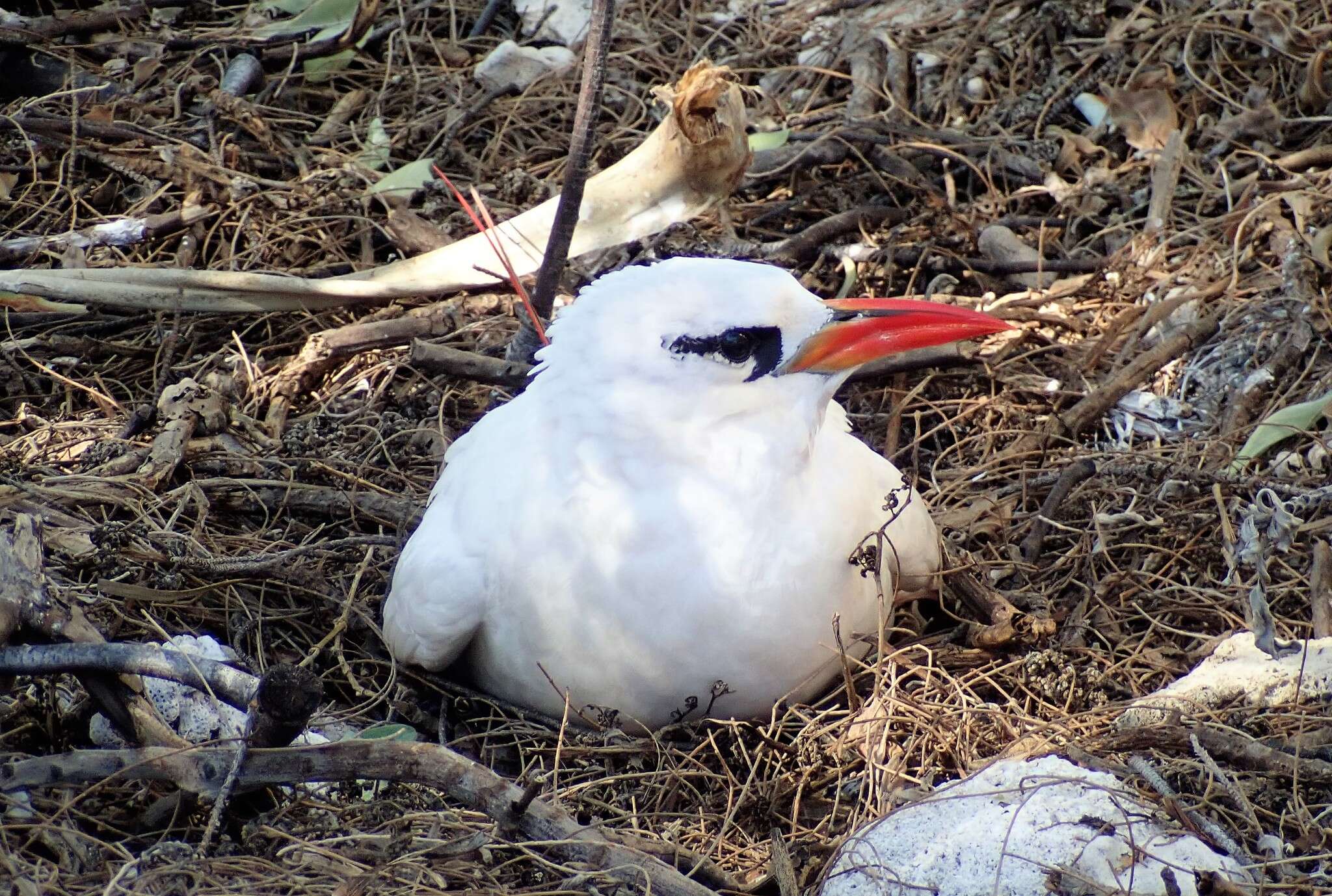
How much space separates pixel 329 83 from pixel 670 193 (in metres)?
2.15

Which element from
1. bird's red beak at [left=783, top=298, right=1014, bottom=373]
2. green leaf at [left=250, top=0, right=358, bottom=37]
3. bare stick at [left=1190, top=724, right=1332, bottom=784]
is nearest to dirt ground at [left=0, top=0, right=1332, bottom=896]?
bare stick at [left=1190, top=724, right=1332, bottom=784]

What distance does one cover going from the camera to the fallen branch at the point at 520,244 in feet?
14.5

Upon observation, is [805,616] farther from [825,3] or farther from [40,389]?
[825,3]

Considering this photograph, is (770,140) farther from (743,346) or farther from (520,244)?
(743,346)

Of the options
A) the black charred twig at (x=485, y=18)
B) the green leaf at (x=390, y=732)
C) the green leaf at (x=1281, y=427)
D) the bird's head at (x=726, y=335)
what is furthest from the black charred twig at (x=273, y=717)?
the black charred twig at (x=485, y=18)

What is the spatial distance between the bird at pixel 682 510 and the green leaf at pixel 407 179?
2265mm

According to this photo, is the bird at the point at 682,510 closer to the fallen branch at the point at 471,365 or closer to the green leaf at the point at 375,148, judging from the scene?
the fallen branch at the point at 471,365

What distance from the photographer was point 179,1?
240 inches

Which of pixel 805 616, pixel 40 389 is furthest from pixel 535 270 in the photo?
pixel 805 616

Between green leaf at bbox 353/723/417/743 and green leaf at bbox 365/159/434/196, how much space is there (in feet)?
8.53

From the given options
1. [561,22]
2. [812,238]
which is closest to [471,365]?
A: [812,238]

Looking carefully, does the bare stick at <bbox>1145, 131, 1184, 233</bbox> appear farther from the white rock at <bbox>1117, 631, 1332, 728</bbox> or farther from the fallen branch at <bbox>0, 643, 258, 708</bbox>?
the fallen branch at <bbox>0, 643, 258, 708</bbox>

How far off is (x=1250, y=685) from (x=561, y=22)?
14.2ft

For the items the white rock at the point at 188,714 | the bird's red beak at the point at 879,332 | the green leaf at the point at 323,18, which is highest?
the bird's red beak at the point at 879,332
